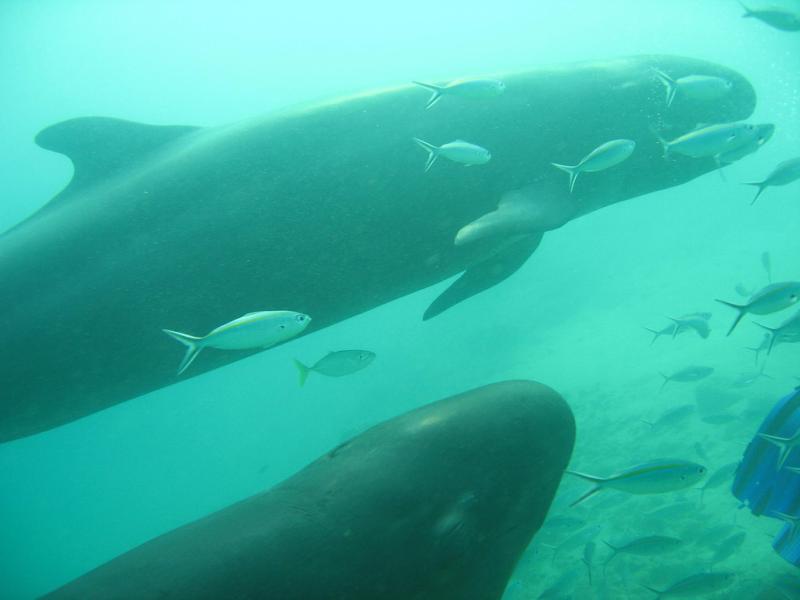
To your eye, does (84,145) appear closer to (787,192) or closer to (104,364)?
(104,364)

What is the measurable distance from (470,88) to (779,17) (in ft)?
17.2

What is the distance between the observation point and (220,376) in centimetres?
8975

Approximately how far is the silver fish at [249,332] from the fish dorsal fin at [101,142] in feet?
6.69

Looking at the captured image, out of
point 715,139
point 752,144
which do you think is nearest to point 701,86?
point 715,139

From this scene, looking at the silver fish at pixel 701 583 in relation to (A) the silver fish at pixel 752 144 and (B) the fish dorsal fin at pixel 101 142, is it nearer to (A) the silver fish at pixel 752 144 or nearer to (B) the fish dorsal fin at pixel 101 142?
(A) the silver fish at pixel 752 144

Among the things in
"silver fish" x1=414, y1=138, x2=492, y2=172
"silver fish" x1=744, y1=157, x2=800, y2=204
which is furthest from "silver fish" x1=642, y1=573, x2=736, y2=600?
"silver fish" x1=414, y1=138, x2=492, y2=172

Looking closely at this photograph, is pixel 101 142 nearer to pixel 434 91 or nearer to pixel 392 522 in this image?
pixel 434 91

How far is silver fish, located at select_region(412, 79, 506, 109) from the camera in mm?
4684

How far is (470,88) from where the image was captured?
186 inches

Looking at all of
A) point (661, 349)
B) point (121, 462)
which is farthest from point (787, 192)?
point (121, 462)

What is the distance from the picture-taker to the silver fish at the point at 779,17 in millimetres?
6602

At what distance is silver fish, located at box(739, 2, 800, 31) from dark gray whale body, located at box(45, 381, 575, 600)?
275 inches

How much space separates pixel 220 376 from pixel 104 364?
91818 mm

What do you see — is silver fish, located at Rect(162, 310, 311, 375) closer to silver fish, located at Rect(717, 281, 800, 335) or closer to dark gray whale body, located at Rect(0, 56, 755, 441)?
dark gray whale body, located at Rect(0, 56, 755, 441)
